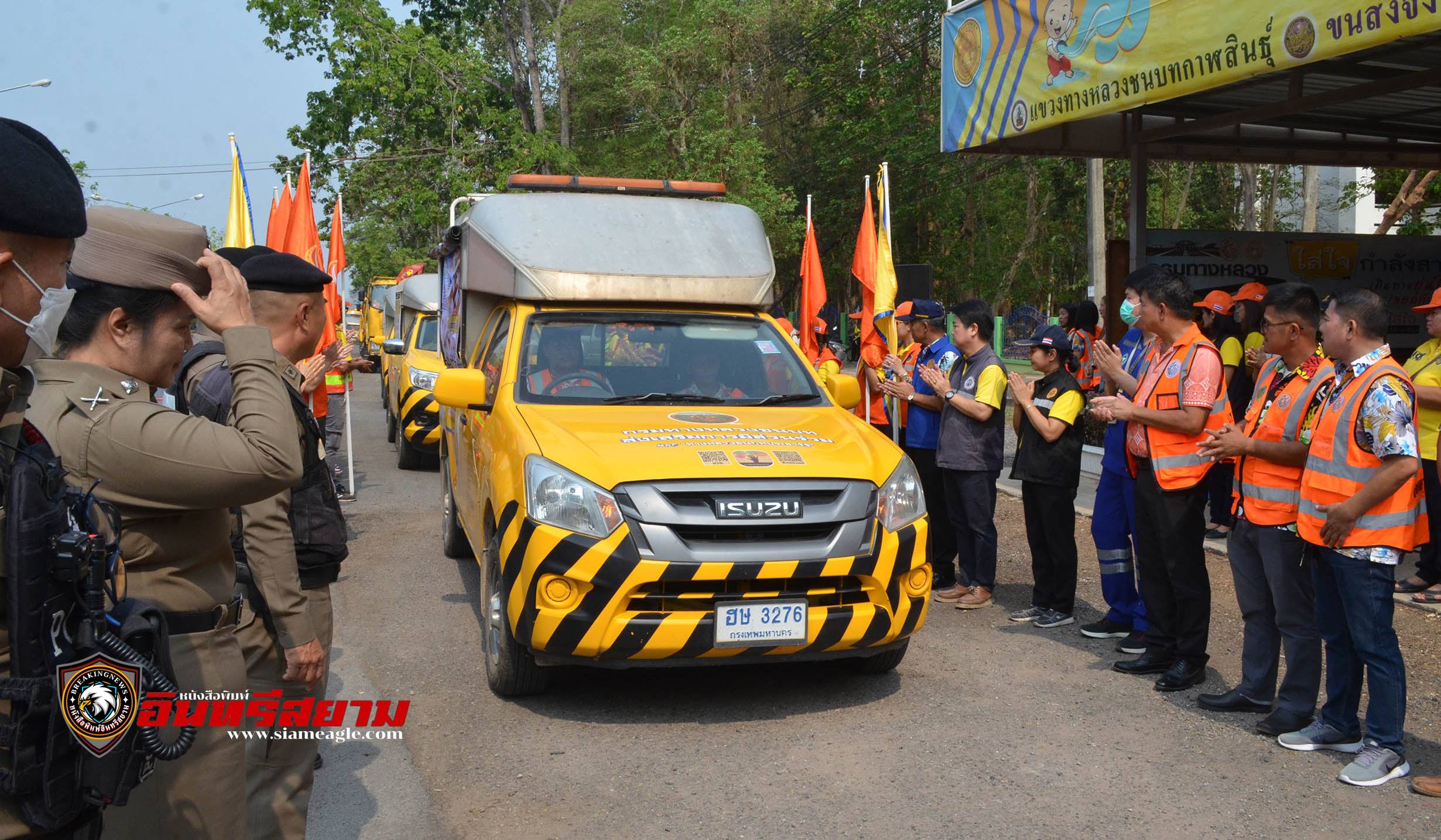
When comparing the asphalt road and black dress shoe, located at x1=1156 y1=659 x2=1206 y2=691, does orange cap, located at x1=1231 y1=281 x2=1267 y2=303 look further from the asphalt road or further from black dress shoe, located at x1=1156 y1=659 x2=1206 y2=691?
black dress shoe, located at x1=1156 y1=659 x2=1206 y2=691

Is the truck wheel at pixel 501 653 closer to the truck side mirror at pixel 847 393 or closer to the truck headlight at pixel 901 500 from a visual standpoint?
the truck headlight at pixel 901 500

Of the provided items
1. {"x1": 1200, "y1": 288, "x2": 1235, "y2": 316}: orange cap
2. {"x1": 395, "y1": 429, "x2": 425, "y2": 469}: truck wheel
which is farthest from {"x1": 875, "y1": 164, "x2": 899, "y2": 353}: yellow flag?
{"x1": 395, "y1": 429, "x2": 425, "y2": 469}: truck wheel

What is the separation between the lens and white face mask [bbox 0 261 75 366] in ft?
5.81

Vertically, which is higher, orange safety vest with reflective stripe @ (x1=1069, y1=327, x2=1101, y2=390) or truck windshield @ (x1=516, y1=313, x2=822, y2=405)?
truck windshield @ (x1=516, y1=313, x2=822, y2=405)

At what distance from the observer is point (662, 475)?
15.7 feet

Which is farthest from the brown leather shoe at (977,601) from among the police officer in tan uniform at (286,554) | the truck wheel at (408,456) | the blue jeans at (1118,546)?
the truck wheel at (408,456)

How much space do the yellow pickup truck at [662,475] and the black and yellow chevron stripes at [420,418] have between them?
21.0 feet

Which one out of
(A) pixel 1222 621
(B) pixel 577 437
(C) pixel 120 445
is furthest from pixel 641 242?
(C) pixel 120 445

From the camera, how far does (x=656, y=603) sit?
189 inches

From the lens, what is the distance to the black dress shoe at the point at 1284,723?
16.0 ft

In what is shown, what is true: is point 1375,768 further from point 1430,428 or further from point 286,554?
point 286,554

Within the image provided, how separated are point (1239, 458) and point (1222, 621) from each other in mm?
2153

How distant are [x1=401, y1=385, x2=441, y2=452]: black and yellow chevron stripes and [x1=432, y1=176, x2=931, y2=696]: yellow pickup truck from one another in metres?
6.41

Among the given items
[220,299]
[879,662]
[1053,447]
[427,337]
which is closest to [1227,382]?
[1053,447]
